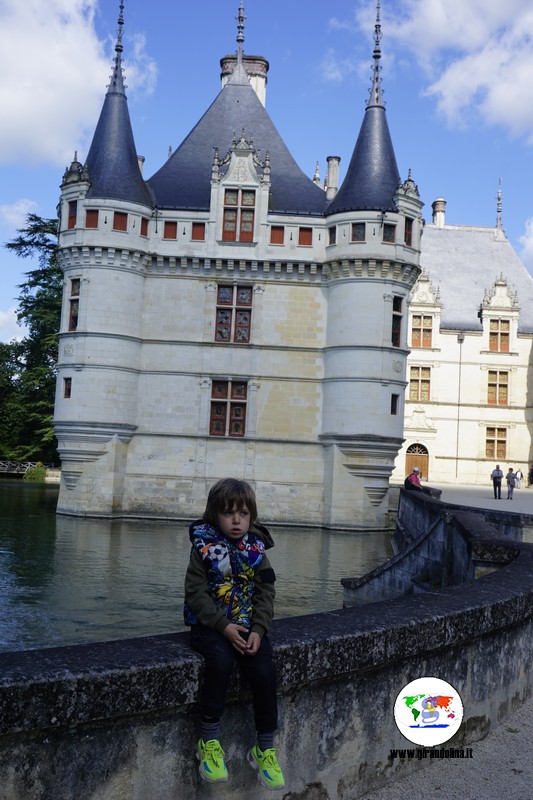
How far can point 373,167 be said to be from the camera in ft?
80.8

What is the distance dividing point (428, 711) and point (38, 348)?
39.7m

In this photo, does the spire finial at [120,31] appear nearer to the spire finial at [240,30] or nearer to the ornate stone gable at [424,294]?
the spire finial at [240,30]

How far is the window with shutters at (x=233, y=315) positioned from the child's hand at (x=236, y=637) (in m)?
21.9

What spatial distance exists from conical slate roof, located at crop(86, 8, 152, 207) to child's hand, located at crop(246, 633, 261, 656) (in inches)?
889

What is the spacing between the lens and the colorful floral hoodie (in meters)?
3.03

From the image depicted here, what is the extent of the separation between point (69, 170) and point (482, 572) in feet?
69.8

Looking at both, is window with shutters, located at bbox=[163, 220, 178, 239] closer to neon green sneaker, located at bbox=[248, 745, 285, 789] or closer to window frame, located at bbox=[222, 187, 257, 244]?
window frame, located at bbox=[222, 187, 257, 244]

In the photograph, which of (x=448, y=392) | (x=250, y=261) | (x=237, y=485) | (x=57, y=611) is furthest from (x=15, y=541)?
(x=448, y=392)

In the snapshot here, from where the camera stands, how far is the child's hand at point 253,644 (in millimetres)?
2842

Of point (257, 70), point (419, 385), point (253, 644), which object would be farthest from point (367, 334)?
point (253, 644)

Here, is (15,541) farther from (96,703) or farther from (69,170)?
(96,703)

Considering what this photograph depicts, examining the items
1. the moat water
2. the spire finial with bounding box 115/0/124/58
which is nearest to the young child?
the moat water

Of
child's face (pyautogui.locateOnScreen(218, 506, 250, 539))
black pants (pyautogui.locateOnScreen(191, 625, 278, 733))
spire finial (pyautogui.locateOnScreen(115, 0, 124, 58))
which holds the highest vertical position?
spire finial (pyautogui.locateOnScreen(115, 0, 124, 58))

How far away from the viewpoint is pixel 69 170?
2461 cm
